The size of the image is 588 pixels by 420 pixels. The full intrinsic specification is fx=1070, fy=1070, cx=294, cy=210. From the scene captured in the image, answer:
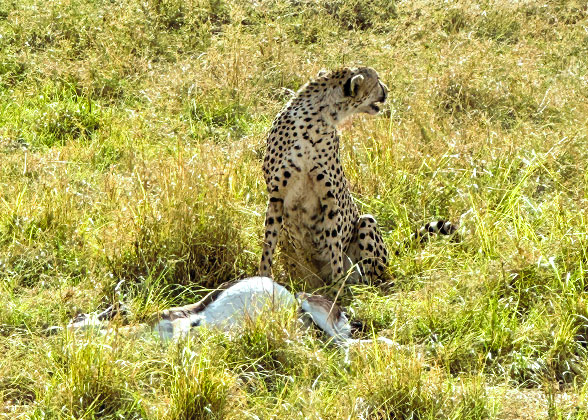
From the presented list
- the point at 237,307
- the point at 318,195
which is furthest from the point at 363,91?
the point at 237,307

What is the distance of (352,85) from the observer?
5.03 meters

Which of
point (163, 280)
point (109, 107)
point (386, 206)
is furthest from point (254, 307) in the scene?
point (109, 107)

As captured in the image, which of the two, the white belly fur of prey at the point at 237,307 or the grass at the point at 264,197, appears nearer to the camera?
the grass at the point at 264,197

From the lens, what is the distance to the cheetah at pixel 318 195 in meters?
4.84

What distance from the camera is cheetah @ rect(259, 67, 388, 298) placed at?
4.84 m

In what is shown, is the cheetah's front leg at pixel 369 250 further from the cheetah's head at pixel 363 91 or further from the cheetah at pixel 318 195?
the cheetah's head at pixel 363 91

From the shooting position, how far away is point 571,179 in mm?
5680

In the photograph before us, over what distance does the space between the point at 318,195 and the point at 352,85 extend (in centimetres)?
57

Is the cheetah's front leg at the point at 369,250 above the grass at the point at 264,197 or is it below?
below

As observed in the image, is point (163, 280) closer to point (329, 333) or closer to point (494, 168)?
point (329, 333)

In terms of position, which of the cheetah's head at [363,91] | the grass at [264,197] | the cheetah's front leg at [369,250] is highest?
the cheetah's head at [363,91]

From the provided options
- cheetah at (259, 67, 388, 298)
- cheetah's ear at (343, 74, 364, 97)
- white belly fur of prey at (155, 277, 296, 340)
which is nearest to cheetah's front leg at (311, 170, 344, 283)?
cheetah at (259, 67, 388, 298)

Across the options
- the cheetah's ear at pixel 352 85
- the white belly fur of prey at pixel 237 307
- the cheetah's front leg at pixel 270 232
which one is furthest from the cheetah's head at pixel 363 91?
the white belly fur of prey at pixel 237 307

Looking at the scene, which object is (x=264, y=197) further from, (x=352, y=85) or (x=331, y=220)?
(x=352, y=85)
